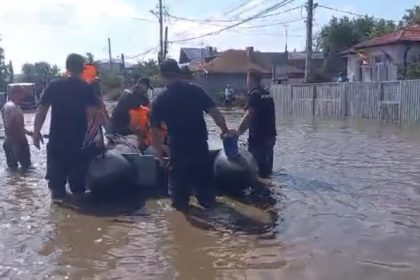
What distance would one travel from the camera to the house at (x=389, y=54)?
110 feet

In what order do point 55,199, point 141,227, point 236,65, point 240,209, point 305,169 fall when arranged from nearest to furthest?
1. point 141,227
2. point 240,209
3. point 55,199
4. point 305,169
5. point 236,65

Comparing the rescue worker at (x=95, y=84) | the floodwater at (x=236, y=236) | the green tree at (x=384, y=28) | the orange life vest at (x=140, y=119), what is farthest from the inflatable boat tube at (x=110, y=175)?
the green tree at (x=384, y=28)

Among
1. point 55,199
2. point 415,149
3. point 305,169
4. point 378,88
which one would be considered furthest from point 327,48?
point 55,199

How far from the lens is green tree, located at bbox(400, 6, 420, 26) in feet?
125

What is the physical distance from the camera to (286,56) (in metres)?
64.9

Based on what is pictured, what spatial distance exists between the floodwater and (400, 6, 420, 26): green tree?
98.2 feet

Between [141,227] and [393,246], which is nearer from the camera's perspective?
[393,246]

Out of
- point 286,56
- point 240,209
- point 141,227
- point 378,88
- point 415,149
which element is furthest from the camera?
point 286,56

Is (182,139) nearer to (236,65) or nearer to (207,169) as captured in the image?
(207,169)

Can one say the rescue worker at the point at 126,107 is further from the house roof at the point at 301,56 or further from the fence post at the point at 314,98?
the house roof at the point at 301,56

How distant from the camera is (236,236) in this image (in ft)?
21.5

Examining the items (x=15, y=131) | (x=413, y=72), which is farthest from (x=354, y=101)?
(x=15, y=131)

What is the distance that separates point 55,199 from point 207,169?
7.18ft

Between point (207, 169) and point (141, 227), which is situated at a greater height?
point (207, 169)
